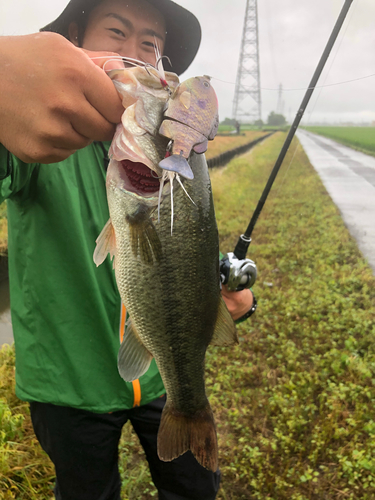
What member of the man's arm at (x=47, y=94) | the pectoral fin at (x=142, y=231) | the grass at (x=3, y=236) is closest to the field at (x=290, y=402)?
the pectoral fin at (x=142, y=231)

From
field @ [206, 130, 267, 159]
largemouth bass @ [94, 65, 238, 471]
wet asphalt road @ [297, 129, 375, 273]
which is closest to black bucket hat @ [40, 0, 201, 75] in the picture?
largemouth bass @ [94, 65, 238, 471]

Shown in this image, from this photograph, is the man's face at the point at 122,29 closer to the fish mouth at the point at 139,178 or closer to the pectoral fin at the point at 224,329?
the fish mouth at the point at 139,178

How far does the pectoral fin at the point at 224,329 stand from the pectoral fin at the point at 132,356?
1.06ft

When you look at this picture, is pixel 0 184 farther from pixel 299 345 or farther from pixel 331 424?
pixel 299 345

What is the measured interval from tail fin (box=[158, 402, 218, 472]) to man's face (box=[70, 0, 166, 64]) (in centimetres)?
194

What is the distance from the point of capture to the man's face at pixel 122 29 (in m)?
1.77

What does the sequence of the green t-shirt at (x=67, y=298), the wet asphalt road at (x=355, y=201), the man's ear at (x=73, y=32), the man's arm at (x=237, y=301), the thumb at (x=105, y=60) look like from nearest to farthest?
the thumb at (x=105, y=60) → the green t-shirt at (x=67, y=298) → the man's ear at (x=73, y=32) → the man's arm at (x=237, y=301) → the wet asphalt road at (x=355, y=201)

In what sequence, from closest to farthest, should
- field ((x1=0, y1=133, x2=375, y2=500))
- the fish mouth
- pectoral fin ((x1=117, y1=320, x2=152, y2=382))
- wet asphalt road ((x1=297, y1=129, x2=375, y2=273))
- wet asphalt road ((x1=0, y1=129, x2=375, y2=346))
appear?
the fish mouth → pectoral fin ((x1=117, y1=320, x2=152, y2=382)) → field ((x1=0, y1=133, x2=375, y2=500)) → wet asphalt road ((x1=0, y1=129, x2=375, y2=346)) → wet asphalt road ((x1=297, y1=129, x2=375, y2=273))

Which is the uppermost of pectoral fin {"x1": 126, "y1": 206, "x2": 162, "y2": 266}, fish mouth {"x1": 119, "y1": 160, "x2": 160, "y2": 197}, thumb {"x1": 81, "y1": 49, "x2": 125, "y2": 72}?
thumb {"x1": 81, "y1": 49, "x2": 125, "y2": 72}

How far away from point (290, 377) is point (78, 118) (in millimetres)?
3583

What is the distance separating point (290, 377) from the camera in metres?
3.64

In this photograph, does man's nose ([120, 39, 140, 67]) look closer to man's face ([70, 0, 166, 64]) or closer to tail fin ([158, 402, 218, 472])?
man's face ([70, 0, 166, 64])

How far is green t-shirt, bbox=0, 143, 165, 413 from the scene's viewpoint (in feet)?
5.68

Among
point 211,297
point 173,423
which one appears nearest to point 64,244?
point 211,297
